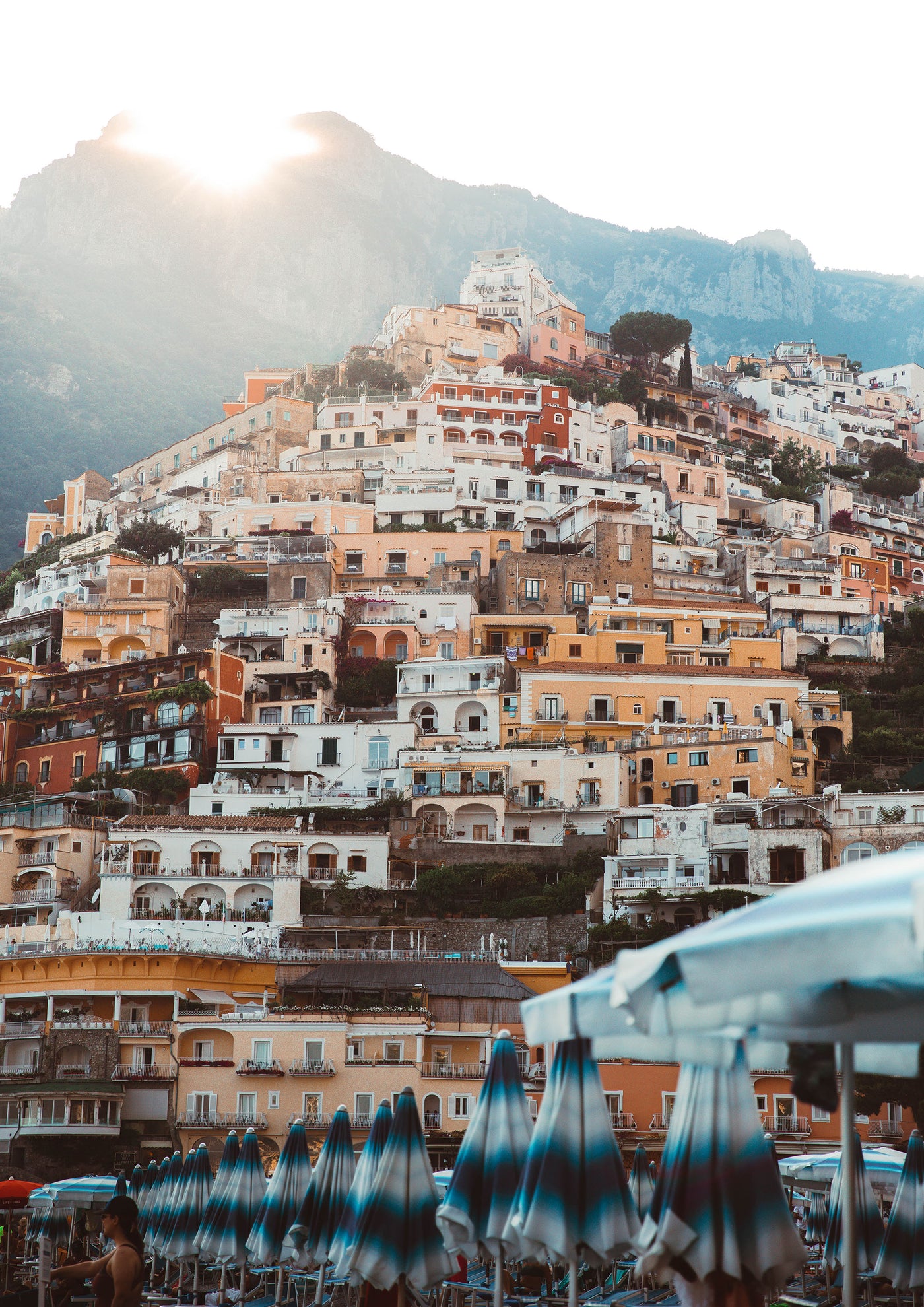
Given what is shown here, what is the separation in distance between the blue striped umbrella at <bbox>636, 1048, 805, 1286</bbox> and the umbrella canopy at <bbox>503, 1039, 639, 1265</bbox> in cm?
121

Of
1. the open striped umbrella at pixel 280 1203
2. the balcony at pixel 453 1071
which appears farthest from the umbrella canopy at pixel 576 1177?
the balcony at pixel 453 1071

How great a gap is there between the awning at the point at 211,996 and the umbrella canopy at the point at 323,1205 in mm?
24284

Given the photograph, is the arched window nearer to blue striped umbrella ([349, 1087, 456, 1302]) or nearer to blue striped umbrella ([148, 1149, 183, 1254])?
blue striped umbrella ([148, 1149, 183, 1254])

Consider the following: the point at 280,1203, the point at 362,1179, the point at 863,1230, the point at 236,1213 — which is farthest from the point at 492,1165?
the point at 236,1213

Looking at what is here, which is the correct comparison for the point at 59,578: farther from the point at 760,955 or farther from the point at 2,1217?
the point at 760,955

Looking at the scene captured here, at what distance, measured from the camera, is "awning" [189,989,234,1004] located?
4106 centimetres

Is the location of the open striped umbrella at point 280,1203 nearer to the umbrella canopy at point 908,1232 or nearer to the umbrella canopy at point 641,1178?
the umbrella canopy at point 641,1178

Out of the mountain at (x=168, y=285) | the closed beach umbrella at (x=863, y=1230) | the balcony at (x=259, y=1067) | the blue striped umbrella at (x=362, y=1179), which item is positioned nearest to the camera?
the blue striped umbrella at (x=362, y=1179)

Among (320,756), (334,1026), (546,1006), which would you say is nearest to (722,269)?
(320,756)

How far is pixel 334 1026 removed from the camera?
127 ft

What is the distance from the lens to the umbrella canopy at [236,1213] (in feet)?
63.2

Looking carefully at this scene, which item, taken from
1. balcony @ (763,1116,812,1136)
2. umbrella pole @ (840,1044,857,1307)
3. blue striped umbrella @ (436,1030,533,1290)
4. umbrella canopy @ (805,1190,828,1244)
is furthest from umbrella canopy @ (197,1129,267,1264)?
balcony @ (763,1116,812,1136)

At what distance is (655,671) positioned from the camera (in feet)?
182

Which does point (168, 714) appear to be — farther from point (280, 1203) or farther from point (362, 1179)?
point (362, 1179)
